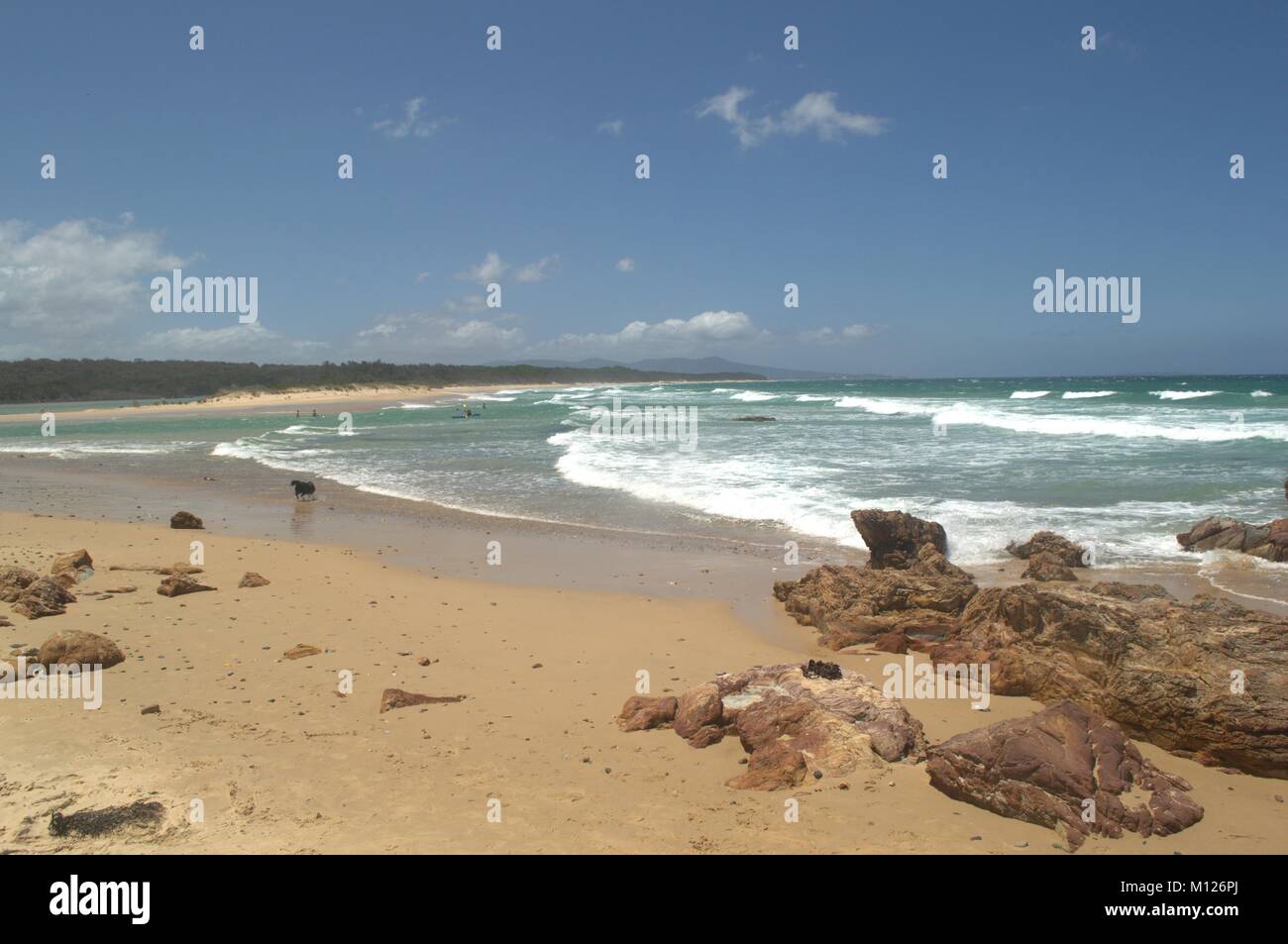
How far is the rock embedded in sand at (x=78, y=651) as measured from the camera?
6109mm

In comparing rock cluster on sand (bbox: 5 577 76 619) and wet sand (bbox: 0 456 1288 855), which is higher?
rock cluster on sand (bbox: 5 577 76 619)

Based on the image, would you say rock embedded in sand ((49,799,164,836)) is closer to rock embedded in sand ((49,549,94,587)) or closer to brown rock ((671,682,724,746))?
brown rock ((671,682,724,746))

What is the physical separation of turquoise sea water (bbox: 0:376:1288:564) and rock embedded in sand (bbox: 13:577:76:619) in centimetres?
754

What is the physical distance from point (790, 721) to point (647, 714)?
93 centimetres

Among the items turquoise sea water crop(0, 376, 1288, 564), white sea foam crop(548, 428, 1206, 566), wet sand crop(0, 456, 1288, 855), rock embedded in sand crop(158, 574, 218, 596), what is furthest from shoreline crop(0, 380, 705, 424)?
wet sand crop(0, 456, 1288, 855)

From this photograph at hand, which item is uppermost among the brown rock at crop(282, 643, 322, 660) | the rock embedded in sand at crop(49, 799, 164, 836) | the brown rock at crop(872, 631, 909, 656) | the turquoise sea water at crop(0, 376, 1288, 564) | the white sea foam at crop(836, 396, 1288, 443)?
the white sea foam at crop(836, 396, 1288, 443)

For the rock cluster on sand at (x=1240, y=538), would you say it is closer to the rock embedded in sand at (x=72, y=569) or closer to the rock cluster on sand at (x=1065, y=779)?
the rock cluster on sand at (x=1065, y=779)

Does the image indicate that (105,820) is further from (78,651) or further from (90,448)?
(90,448)

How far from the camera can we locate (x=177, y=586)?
854 centimetres

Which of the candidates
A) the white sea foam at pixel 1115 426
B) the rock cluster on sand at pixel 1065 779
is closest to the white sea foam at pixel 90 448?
the rock cluster on sand at pixel 1065 779

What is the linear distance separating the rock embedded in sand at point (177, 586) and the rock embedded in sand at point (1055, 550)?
30.6 feet

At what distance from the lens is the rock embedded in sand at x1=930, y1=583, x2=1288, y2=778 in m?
4.64

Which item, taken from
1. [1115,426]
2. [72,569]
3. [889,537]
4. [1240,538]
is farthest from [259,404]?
[1240,538]
